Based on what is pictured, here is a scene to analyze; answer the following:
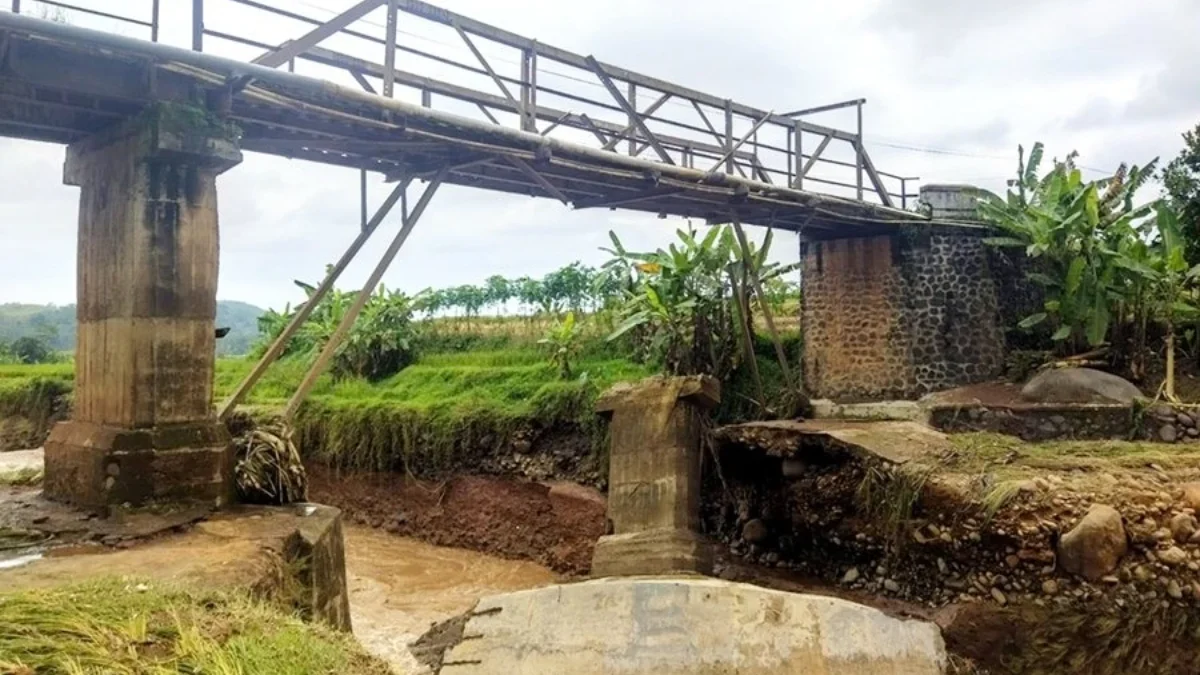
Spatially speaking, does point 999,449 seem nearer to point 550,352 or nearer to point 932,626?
point 932,626

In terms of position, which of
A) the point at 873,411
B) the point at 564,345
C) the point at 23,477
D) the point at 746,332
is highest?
the point at 746,332

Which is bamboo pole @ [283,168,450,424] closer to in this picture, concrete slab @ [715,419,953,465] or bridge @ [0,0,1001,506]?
bridge @ [0,0,1001,506]

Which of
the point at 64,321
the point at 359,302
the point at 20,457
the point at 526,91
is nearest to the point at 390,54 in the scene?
the point at 526,91

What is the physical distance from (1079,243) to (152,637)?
12.7 m

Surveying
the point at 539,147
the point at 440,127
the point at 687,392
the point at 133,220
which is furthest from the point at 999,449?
the point at 133,220

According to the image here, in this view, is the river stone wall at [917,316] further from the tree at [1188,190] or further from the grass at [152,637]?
the grass at [152,637]

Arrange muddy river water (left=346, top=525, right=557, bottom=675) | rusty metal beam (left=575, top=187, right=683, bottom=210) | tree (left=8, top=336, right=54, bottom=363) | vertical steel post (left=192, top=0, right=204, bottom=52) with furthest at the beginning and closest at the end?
tree (left=8, top=336, right=54, bottom=363) < rusty metal beam (left=575, top=187, right=683, bottom=210) < muddy river water (left=346, top=525, right=557, bottom=675) < vertical steel post (left=192, top=0, right=204, bottom=52)

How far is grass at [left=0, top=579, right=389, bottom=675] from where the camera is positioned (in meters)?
3.20

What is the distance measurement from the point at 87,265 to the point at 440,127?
3.26 meters

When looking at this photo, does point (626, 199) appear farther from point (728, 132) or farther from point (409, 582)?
point (409, 582)

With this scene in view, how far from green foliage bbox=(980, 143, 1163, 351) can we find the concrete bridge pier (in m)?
0.64

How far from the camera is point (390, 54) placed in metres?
8.25

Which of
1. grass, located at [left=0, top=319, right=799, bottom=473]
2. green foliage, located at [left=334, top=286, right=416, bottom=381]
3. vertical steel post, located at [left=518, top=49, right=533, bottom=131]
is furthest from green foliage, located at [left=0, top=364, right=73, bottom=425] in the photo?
vertical steel post, located at [left=518, top=49, right=533, bottom=131]

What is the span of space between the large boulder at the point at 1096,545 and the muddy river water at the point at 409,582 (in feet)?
20.7
